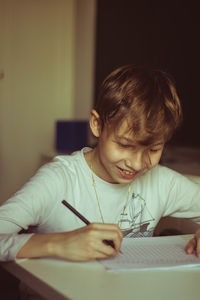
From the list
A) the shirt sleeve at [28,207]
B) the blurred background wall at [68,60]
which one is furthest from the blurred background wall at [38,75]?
the shirt sleeve at [28,207]

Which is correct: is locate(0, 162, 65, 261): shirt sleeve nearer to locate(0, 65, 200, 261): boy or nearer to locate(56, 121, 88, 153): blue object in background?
locate(0, 65, 200, 261): boy

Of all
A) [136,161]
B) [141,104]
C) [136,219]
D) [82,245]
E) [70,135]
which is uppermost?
[141,104]

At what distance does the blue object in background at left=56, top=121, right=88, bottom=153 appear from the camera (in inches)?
121

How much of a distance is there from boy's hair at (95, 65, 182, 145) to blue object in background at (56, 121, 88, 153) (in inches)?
73.7

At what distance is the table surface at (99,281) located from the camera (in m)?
0.75

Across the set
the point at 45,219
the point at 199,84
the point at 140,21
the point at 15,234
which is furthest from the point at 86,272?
the point at 140,21

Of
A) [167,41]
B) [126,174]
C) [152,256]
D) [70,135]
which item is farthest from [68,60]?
[152,256]

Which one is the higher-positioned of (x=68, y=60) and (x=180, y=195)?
(x=68, y=60)

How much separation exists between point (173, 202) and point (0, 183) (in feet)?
7.20

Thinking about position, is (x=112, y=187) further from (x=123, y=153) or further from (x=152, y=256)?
(x=152, y=256)

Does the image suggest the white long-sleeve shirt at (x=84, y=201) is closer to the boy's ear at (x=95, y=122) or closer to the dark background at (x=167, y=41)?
the boy's ear at (x=95, y=122)

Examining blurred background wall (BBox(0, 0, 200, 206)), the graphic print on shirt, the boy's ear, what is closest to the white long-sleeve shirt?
the graphic print on shirt

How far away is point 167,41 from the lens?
2.95 metres

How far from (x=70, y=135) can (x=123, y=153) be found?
199 cm
